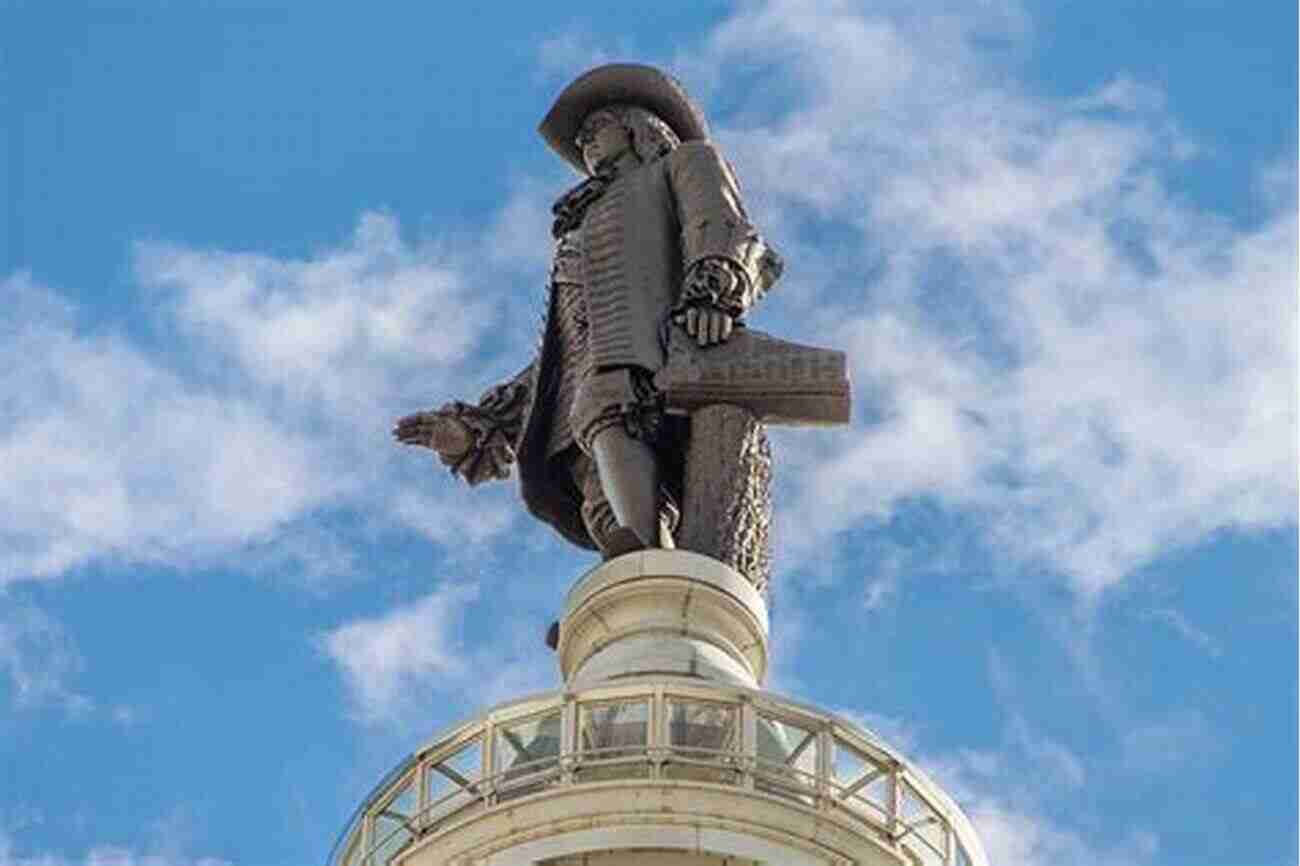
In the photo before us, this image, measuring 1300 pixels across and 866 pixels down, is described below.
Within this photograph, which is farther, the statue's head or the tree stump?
the statue's head

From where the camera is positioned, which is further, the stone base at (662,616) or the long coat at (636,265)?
the long coat at (636,265)

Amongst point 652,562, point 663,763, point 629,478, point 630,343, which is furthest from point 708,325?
point 663,763

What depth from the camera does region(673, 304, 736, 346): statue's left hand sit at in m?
36.1

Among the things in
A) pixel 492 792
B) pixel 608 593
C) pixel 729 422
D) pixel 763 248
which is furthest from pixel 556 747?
pixel 763 248

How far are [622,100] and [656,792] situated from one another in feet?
37.8

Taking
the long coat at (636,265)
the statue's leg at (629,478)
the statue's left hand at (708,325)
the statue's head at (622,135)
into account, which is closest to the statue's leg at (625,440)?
the statue's leg at (629,478)

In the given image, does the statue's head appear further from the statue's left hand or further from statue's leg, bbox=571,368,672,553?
statue's leg, bbox=571,368,672,553

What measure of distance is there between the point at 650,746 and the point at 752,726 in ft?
3.05

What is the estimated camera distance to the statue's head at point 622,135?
129 ft

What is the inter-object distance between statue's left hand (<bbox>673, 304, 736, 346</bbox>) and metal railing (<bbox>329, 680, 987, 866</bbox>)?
5.70m

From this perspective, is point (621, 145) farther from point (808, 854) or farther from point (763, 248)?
point (808, 854)

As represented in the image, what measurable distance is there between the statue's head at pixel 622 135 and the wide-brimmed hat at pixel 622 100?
8 cm

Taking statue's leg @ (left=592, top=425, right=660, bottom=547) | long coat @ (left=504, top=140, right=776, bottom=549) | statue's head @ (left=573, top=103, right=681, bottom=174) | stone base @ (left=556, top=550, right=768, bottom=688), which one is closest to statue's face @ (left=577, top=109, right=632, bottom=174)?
statue's head @ (left=573, top=103, right=681, bottom=174)

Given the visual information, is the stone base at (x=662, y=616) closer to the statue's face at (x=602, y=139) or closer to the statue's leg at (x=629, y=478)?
the statue's leg at (x=629, y=478)
